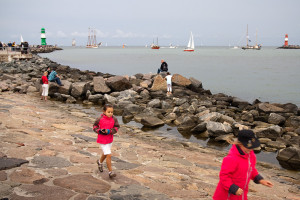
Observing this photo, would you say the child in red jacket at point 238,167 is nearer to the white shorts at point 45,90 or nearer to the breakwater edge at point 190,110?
the breakwater edge at point 190,110

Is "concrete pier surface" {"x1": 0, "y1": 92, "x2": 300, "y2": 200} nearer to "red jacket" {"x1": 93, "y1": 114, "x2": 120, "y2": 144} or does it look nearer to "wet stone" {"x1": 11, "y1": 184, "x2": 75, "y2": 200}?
"wet stone" {"x1": 11, "y1": 184, "x2": 75, "y2": 200}

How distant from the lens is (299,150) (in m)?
8.86

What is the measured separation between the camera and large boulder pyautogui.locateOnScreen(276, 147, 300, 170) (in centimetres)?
876

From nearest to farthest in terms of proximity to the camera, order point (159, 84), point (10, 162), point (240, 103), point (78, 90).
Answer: point (10, 162) < point (240, 103) < point (78, 90) < point (159, 84)

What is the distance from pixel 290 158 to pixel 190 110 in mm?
6513

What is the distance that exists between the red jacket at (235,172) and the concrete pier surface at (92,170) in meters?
1.72

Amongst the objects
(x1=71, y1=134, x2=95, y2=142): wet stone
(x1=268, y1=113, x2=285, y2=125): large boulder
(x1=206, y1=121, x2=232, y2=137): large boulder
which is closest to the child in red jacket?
(x1=71, y1=134, x2=95, y2=142): wet stone

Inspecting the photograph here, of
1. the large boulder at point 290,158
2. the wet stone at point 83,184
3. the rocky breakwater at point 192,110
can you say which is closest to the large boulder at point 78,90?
the rocky breakwater at point 192,110

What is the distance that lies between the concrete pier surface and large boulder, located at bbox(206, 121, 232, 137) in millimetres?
1547

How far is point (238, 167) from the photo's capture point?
125 inches

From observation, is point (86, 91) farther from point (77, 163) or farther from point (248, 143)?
point (248, 143)

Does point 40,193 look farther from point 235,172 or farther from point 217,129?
point 217,129

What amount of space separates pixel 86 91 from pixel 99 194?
14.9 meters

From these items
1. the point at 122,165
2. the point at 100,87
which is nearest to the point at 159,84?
the point at 100,87
